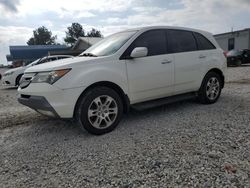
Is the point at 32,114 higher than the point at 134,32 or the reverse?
the reverse

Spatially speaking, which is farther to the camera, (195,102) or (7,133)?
(195,102)

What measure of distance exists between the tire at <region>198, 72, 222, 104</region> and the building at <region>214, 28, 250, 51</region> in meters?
26.7

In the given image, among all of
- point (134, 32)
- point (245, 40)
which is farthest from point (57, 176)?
point (245, 40)

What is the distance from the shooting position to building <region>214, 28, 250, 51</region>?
1155 inches

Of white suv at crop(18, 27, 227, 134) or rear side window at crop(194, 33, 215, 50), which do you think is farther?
rear side window at crop(194, 33, 215, 50)

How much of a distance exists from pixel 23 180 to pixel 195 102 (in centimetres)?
439

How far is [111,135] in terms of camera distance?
418 centimetres

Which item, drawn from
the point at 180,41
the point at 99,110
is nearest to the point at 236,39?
the point at 180,41

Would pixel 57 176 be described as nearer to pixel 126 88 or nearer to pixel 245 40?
pixel 126 88

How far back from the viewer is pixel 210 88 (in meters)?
5.85

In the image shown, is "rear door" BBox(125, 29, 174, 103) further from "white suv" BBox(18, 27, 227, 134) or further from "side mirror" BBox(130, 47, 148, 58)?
"side mirror" BBox(130, 47, 148, 58)

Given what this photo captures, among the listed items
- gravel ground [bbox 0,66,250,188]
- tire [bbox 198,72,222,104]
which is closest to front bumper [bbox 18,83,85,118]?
gravel ground [bbox 0,66,250,188]

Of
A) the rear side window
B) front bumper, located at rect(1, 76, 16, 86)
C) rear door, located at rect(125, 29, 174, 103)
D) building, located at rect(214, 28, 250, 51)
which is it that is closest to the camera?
rear door, located at rect(125, 29, 174, 103)

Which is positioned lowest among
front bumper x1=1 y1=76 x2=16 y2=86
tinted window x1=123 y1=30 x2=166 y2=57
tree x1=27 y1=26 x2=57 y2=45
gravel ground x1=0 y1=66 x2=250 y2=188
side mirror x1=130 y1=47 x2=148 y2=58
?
gravel ground x1=0 y1=66 x2=250 y2=188
